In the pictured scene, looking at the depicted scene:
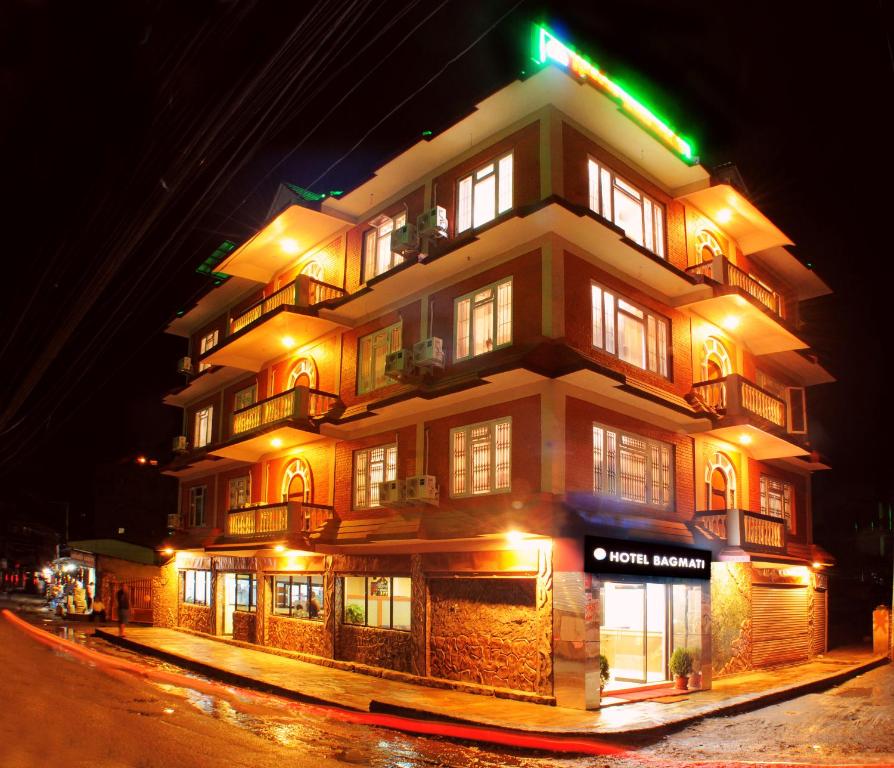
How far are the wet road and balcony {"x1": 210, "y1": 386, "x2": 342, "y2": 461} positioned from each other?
26.6 feet

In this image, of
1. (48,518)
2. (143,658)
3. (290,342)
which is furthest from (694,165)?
(48,518)

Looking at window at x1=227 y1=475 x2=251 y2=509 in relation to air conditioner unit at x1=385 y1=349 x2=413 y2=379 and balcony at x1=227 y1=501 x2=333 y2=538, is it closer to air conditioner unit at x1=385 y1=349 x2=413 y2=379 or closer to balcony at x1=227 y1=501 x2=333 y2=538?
balcony at x1=227 y1=501 x2=333 y2=538

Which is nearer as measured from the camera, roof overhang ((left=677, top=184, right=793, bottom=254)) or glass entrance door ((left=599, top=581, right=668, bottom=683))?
glass entrance door ((left=599, top=581, right=668, bottom=683))

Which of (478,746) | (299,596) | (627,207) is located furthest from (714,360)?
(299,596)

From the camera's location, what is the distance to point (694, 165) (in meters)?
20.3

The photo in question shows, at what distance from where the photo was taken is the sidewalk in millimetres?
13734

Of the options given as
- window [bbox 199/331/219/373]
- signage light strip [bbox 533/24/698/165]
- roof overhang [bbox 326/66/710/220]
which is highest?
signage light strip [bbox 533/24/698/165]

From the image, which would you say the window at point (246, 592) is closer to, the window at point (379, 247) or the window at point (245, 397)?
the window at point (245, 397)

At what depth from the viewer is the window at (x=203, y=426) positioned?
3309cm

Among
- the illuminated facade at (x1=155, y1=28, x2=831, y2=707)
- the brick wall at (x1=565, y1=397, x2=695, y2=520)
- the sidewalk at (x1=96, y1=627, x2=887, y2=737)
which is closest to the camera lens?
the sidewalk at (x1=96, y1=627, x2=887, y2=737)

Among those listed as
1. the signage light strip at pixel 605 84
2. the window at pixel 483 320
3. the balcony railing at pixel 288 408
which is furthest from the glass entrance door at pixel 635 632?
the signage light strip at pixel 605 84

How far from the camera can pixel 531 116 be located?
18094mm

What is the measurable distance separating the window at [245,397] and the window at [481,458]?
41.8ft

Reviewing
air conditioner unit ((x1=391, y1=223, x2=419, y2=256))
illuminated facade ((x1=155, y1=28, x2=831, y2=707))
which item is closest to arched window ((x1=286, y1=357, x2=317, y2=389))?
illuminated facade ((x1=155, y1=28, x2=831, y2=707))
